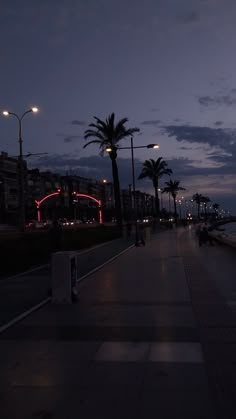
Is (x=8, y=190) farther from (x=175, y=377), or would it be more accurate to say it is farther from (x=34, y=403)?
(x=34, y=403)

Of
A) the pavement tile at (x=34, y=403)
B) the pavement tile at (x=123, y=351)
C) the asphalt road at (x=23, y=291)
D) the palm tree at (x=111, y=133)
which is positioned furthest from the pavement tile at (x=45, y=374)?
the palm tree at (x=111, y=133)

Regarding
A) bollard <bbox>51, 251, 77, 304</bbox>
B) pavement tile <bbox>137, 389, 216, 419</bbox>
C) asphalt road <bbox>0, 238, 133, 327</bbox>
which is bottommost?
pavement tile <bbox>137, 389, 216, 419</bbox>

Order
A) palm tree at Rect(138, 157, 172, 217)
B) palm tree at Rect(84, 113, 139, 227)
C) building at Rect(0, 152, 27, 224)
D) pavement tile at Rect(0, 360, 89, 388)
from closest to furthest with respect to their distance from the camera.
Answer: pavement tile at Rect(0, 360, 89, 388)
palm tree at Rect(84, 113, 139, 227)
palm tree at Rect(138, 157, 172, 217)
building at Rect(0, 152, 27, 224)

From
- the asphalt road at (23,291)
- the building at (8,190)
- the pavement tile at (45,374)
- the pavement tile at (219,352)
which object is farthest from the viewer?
the building at (8,190)

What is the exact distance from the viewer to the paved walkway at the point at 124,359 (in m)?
5.49

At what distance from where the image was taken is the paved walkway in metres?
5.49

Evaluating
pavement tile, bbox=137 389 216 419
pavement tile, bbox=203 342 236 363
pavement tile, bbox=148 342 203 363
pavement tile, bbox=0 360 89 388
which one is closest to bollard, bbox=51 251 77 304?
pavement tile, bbox=148 342 203 363

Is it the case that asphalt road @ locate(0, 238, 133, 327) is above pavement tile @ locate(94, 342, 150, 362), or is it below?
above

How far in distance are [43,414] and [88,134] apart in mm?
46721

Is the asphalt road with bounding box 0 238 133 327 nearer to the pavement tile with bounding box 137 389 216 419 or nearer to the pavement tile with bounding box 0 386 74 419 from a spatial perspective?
the pavement tile with bounding box 0 386 74 419

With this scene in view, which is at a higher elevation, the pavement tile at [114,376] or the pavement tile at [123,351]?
the pavement tile at [123,351]

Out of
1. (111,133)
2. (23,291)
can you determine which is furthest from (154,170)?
(23,291)

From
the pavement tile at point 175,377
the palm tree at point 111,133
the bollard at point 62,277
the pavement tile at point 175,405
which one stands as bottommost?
the pavement tile at point 175,405

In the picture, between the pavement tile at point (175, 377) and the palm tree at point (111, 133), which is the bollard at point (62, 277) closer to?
the pavement tile at point (175, 377)
